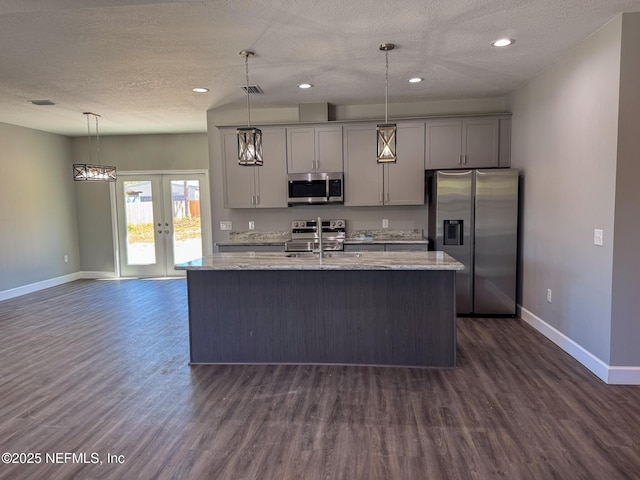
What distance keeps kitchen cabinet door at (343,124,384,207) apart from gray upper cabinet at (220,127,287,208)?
86 cm

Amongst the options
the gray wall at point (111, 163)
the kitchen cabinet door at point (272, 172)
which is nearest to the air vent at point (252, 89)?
the kitchen cabinet door at point (272, 172)

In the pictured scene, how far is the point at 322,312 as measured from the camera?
3.30 metres

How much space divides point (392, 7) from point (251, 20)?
1.00 metres

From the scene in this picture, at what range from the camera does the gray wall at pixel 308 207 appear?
17.4ft

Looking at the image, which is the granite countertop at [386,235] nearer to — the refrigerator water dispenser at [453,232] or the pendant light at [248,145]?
the refrigerator water dispenser at [453,232]

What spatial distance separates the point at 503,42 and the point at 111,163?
22.5ft

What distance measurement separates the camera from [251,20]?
9.32 feet

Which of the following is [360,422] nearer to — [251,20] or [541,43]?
[251,20]

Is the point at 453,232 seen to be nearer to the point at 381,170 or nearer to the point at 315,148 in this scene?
the point at 381,170

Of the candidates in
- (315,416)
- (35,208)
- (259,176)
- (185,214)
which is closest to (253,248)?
(259,176)

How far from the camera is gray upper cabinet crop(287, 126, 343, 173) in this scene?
529cm

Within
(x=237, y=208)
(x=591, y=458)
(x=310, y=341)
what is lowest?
(x=591, y=458)

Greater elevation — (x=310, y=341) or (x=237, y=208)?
(x=237, y=208)

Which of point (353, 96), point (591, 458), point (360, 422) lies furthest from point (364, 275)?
point (353, 96)
